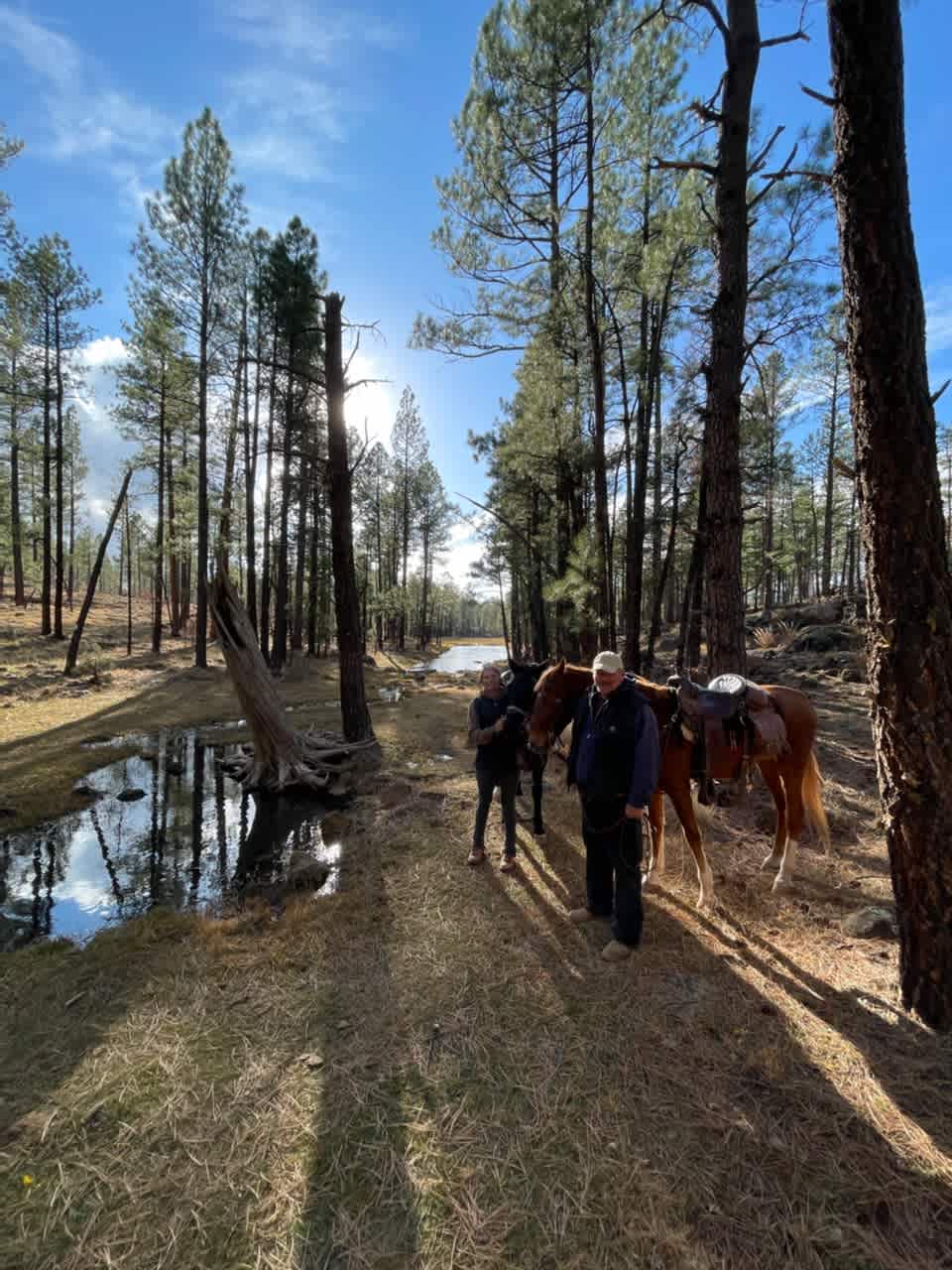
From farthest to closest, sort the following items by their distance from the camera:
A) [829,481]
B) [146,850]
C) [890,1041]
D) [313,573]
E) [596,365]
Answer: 1. [829,481]
2. [313,573]
3. [596,365]
4. [146,850]
5. [890,1041]

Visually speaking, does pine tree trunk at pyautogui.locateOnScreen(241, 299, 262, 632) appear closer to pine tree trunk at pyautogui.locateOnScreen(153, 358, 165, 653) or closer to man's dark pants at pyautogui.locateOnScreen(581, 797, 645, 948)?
pine tree trunk at pyautogui.locateOnScreen(153, 358, 165, 653)

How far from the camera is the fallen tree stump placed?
8148 millimetres

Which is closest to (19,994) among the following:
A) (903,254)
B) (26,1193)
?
(26,1193)

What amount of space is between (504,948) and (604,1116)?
1.48 metres

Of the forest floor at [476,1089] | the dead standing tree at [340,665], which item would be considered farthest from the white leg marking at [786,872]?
the dead standing tree at [340,665]

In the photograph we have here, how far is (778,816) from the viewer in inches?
193

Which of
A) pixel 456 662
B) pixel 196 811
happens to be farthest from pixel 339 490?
pixel 456 662

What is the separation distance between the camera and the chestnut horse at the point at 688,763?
14.3 feet

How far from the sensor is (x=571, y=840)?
585cm

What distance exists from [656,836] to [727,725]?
1.27m

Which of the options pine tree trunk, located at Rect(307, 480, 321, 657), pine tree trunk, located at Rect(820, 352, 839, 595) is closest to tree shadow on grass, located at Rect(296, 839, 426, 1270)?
pine tree trunk, located at Rect(307, 480, 321, 657)

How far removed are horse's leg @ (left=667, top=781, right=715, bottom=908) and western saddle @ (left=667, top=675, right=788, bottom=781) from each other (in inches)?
8.2

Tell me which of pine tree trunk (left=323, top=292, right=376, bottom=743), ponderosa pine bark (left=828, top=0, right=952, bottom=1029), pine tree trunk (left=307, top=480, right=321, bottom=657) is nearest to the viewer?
ponderosa pine bark (left=828, top=0, right=952, bottom=1029)

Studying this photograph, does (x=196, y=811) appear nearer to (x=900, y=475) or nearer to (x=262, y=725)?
(x=262, y=725)
